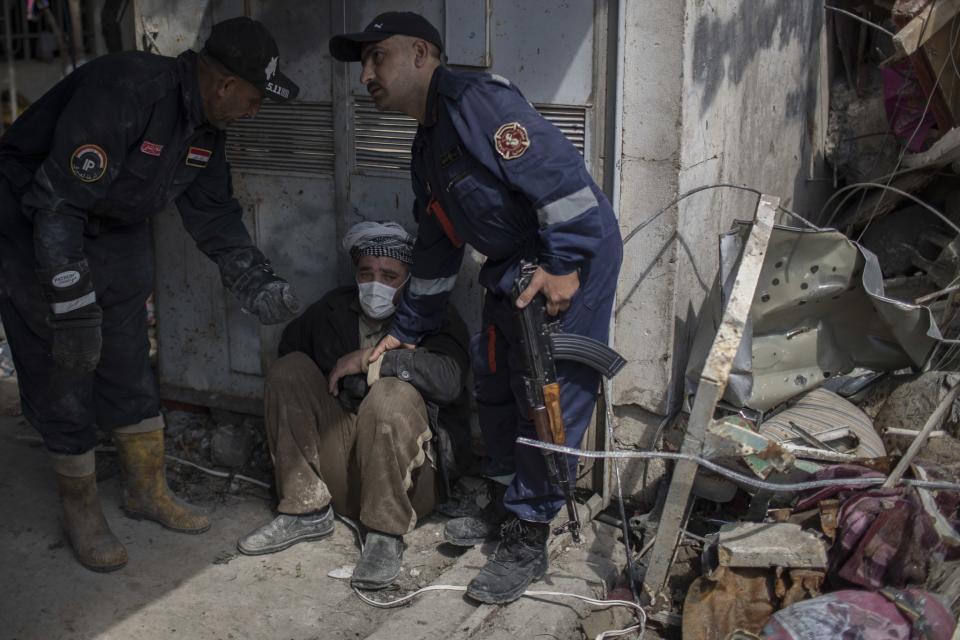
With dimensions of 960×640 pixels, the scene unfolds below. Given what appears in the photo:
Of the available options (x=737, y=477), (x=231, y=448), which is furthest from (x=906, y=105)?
(x=231, y=448)

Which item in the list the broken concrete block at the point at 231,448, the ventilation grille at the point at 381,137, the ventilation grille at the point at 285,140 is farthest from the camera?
the broken concrete block at the point at 231,448

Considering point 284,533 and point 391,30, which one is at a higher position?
point 391,30

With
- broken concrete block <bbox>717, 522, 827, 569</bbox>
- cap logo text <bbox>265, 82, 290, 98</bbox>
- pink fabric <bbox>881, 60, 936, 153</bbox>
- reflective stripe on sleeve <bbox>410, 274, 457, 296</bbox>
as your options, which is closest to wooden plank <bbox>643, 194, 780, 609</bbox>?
broken concrete block <bbox>717, 522, 827, 569</bbox>

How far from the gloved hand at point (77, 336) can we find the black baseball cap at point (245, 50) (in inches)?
40.6

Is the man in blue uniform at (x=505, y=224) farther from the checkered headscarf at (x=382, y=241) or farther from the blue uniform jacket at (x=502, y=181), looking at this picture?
the checkered headscarf at (x=382, y=241)

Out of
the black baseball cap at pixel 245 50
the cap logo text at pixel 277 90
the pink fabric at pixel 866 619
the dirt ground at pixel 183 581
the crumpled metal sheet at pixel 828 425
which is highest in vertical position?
the black baseball cap at pixel 245 50

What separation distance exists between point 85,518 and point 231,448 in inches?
38.8

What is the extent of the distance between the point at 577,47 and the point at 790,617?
2274 mm

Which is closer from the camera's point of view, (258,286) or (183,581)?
(183,581)

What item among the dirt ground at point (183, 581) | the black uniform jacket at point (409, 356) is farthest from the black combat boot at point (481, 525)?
the black uniform jacket at point (409, 356)

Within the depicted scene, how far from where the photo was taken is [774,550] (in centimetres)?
333

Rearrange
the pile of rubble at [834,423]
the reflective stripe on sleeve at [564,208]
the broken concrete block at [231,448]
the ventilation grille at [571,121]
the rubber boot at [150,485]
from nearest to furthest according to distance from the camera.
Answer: the pile of rubble at [834,423] < the reflective stripe on sleeve at [564,208] < the ventilation grille at [571,121] < the rubber boot at [150,485] < the broken concrete block at [231,448]

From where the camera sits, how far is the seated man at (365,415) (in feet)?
12.5

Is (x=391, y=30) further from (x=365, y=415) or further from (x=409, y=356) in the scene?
(x=365, y=415)
